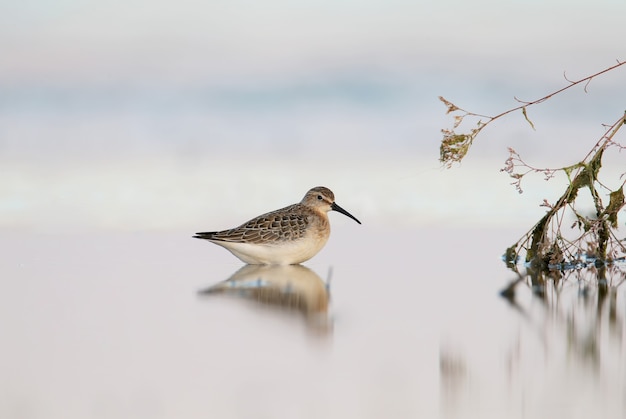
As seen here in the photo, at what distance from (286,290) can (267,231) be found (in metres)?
2.06

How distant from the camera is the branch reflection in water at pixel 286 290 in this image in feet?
23.1

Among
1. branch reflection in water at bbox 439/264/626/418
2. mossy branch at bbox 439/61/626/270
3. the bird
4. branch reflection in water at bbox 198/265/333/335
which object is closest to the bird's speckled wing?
the bird

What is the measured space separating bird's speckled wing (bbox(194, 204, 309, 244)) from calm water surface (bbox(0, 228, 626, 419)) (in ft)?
1.30

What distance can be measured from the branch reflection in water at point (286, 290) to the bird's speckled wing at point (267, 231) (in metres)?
0.34

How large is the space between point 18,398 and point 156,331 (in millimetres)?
1467

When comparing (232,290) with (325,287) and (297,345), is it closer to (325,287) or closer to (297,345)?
(325,287)

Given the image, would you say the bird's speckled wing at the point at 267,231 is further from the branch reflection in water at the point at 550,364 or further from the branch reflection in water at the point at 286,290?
the branch reflection in water at the point at 550,364

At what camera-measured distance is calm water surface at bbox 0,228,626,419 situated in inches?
197

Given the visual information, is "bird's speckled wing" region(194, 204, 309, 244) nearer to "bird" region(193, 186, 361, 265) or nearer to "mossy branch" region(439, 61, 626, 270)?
"bird" region(193, 186, 361, 265)

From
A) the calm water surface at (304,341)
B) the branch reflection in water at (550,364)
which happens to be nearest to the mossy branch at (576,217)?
the calm water surface at (304,341)

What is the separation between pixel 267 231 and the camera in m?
10.2

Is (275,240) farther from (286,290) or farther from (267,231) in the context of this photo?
(286,290)

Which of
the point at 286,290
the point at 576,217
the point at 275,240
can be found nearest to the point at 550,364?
the point at 286,290

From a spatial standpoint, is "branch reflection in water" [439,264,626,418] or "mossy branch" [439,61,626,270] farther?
"mossy branch" [439,61,626,270]
